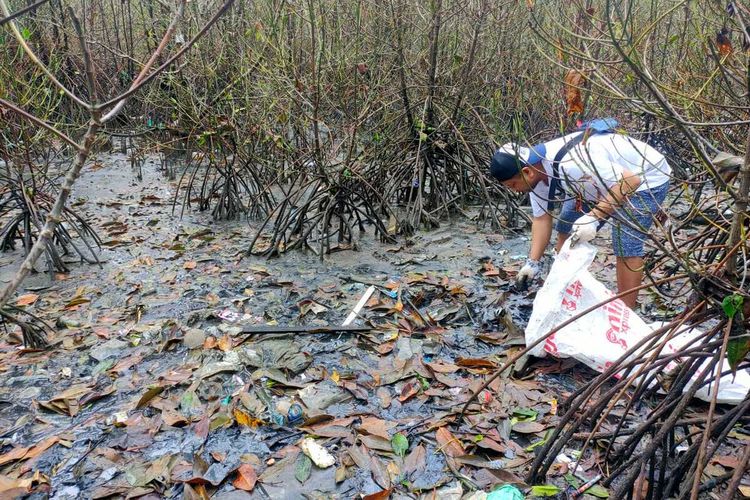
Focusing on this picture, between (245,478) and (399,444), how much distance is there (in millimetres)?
730

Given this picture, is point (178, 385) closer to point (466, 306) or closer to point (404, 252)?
point (466, 306)

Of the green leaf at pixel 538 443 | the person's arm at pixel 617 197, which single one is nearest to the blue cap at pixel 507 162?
the person's arm at pixel 617 197

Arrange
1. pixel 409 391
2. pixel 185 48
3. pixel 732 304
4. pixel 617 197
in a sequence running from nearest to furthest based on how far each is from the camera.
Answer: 1. pixel 185 48
2. pixel 732 304
3. pixel 617 197
4. pixel 409 391

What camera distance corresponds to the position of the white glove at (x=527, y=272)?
405 centimetres

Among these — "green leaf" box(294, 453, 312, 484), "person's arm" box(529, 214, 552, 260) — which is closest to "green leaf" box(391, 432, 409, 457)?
"green leaf" box(294, 453, 312, 484)

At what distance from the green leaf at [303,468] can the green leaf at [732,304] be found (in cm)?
181

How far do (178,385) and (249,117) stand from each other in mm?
3865

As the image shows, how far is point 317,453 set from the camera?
2.66 meters

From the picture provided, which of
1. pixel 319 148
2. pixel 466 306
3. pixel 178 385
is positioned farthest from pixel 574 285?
pixel 319 148

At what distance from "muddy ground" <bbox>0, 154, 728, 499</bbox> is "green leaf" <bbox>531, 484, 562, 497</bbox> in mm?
89

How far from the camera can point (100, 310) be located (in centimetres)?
432

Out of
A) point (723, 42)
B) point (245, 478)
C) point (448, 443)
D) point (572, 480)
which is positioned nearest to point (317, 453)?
point (245, 478)

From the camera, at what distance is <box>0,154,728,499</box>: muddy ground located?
2572 millimetres

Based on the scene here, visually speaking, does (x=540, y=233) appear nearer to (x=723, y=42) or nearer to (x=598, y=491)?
(x=723, y=42)
